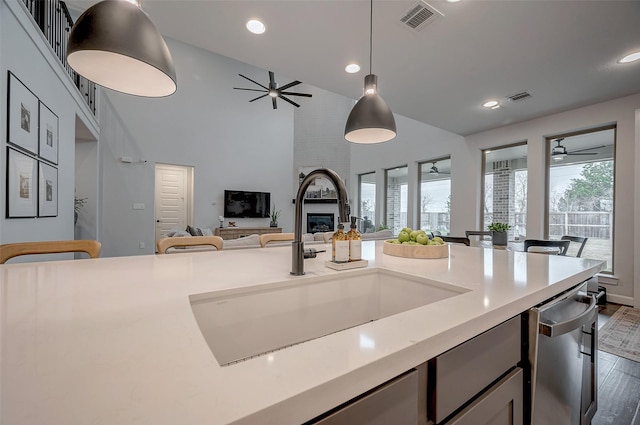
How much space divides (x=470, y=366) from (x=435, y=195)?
18.3 ft

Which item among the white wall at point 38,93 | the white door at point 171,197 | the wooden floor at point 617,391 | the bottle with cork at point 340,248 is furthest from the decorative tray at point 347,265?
the white door at point 171,197

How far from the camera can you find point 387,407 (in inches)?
17.9

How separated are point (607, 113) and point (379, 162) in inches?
155

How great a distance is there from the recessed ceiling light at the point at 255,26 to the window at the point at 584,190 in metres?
4.40

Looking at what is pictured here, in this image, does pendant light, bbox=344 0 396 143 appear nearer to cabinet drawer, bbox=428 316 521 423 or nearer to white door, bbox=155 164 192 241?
cabinet drawer, bbox=428 316 521 423

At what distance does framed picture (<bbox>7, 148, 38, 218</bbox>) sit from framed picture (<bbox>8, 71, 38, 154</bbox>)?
10 centimetres

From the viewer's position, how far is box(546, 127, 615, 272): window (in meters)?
3.64

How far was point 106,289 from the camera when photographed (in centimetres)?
77

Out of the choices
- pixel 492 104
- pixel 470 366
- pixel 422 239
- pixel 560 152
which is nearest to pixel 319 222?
pixel 492 104

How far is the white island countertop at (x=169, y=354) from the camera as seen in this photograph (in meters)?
0.31

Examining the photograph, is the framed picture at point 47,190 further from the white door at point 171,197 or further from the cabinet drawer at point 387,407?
the white door at point 171,197

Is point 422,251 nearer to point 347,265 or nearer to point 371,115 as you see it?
point 347,265

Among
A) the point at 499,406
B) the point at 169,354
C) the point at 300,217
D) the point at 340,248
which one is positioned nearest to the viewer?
the point at 169,354

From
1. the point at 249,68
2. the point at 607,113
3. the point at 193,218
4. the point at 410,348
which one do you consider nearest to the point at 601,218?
the point at 607,113
